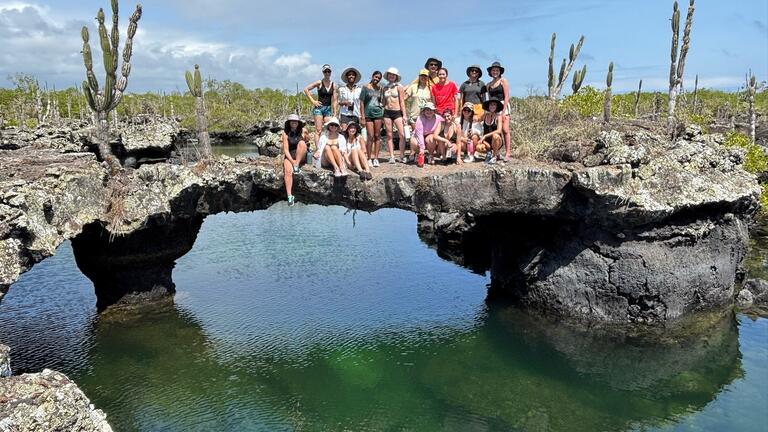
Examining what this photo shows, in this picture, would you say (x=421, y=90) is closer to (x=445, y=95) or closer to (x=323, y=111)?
(x=445, y=95)

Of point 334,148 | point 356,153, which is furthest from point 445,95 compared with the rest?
point 334,148

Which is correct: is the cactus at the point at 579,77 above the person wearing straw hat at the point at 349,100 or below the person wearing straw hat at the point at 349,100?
above

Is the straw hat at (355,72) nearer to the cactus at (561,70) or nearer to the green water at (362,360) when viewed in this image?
the green water at (362,360)

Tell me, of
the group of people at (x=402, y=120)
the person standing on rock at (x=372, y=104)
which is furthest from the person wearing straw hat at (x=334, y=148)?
the person standing on rock at (x=372, y=104)

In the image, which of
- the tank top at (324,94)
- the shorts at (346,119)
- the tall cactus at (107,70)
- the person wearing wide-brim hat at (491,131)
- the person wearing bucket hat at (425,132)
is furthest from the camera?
the tall cactus at (107,70)

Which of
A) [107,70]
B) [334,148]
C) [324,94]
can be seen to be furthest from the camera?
[107,70]

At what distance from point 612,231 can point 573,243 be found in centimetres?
95

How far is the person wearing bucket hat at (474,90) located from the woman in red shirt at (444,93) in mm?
381

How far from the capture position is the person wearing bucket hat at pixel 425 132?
513 inches

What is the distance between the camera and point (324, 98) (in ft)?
44.7

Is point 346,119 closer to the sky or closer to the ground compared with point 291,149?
closer to the sky

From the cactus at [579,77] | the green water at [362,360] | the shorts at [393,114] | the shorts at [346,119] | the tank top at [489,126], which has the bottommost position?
the green water at [362,360]

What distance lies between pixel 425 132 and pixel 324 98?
243 centimetres

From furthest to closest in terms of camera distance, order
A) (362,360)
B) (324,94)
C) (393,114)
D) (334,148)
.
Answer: (324,94) → (393,114) → (362,360) → (334,148)
